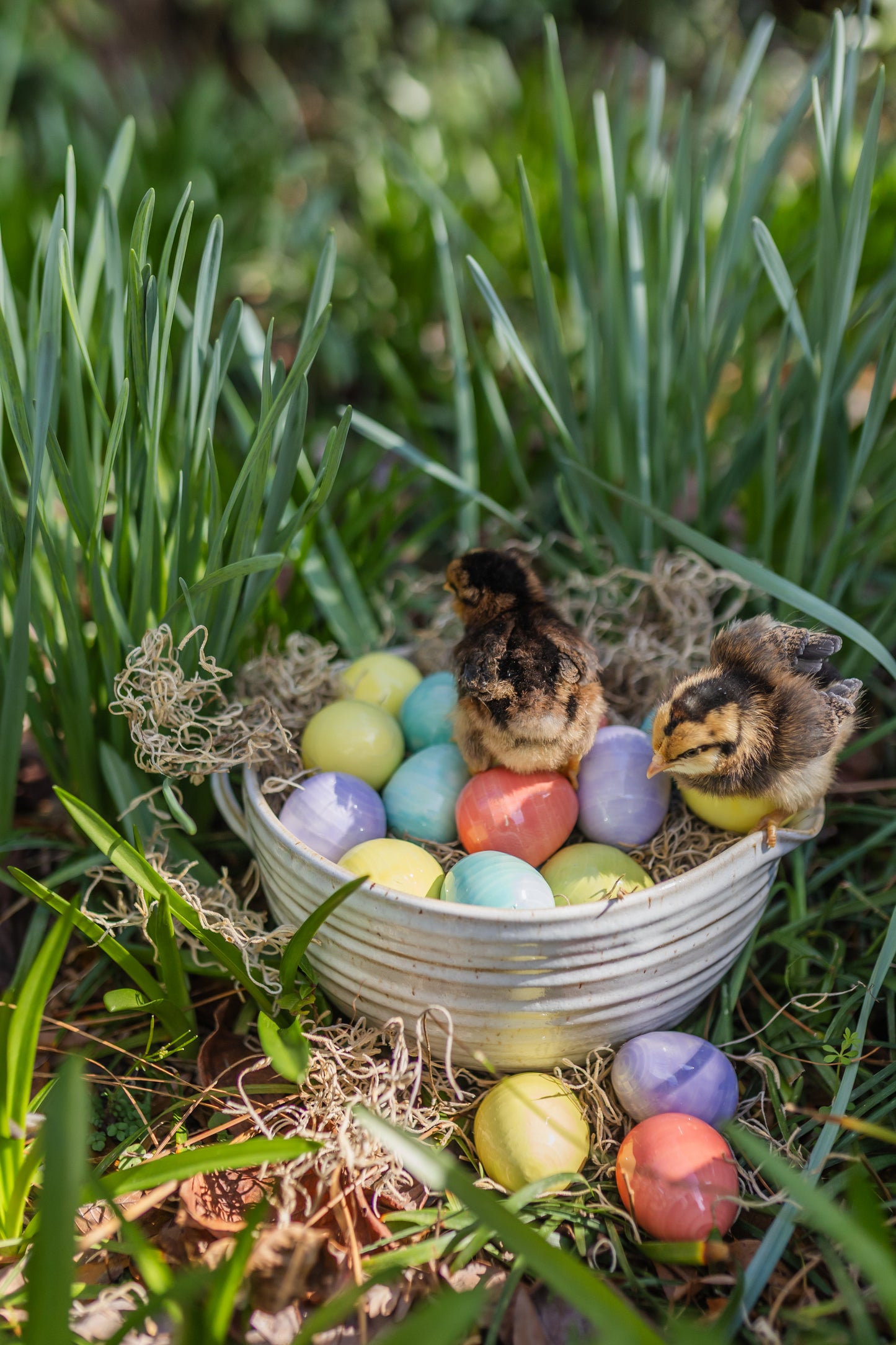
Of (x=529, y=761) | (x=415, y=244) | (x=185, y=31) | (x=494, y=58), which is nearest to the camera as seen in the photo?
(x=529, y=761)

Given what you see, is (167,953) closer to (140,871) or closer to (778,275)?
(140,871)

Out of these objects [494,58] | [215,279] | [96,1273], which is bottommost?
[96,1273]

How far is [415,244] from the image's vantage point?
2920 millimetres

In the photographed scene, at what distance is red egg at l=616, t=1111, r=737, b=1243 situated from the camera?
4.09 feet

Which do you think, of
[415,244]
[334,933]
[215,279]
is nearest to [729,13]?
[415,244]

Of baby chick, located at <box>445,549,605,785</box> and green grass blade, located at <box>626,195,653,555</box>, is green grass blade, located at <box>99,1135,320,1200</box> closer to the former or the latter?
baby chick, located at <box>445,549,605,785</box>

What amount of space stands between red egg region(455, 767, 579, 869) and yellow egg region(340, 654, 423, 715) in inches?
12.5

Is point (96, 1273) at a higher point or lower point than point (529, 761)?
lower

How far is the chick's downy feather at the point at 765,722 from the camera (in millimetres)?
1390

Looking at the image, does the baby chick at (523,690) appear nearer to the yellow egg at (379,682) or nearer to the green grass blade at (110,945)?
the yellow egg at (379,682)

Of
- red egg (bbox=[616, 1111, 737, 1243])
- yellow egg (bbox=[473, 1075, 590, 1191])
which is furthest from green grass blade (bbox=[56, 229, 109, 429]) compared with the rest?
red egg (bbox=[616, 1111, 737, 1243])

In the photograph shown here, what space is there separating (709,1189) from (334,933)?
0.64 metres

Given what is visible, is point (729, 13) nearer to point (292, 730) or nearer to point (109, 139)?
point (109, 139)

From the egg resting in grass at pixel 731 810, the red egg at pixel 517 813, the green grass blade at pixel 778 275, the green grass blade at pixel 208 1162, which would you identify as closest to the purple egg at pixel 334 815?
the red egg at pixel 517 813
